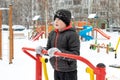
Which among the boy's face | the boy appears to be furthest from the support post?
the boy's face

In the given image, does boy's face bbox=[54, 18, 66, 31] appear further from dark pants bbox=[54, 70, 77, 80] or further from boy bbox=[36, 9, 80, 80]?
dark pants bbox=[54, 70, 77, 80]

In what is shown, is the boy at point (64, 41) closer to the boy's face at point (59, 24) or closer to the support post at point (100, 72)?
the boy's face at point (59, 24)

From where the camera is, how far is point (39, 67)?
3812 mm

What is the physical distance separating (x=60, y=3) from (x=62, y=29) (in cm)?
6209

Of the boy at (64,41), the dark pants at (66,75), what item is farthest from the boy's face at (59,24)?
the dark pants at (66,75)

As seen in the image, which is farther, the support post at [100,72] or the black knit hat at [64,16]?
the black knit hat at [64,16]

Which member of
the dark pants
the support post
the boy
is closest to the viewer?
the support post

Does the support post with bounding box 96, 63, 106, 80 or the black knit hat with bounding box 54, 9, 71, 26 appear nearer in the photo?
the support post with bounding box 96, 63, 106, 80

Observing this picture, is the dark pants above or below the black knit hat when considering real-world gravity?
below

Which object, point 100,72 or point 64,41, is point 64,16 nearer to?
point 64,41

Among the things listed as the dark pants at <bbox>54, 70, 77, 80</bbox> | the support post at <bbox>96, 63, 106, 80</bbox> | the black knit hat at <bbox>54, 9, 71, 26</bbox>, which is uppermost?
the black knit hat at <bbox>54, 9, 71, 26</bbox>

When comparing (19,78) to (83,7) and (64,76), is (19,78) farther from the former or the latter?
(83,7)

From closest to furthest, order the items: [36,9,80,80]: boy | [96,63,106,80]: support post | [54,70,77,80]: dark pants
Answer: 1. [96,63,106,80]: support post
2. [36,9,80,80]: boy
3. [54,70,77,80]: dark pants

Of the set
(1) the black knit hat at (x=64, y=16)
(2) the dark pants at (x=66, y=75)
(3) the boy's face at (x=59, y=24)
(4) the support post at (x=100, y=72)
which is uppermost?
(1) the black knit hat at (x=64, y=16)
